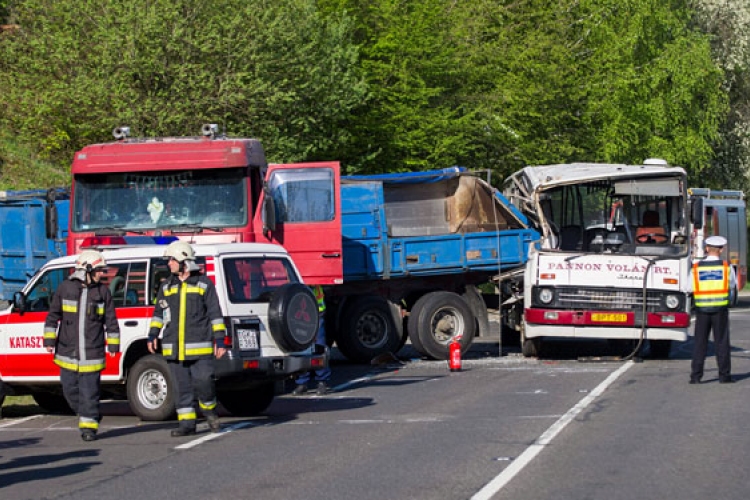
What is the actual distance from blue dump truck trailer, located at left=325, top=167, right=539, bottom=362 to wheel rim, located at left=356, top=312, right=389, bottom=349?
0.02m

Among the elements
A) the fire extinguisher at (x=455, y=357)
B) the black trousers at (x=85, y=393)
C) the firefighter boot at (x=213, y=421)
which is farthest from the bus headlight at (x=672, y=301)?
the black trousers at (x=85, y=393)

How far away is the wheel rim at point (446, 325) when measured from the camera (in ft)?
68.8

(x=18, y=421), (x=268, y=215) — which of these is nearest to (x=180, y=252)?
(x=18, y=421)

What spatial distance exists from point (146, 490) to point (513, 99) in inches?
1118

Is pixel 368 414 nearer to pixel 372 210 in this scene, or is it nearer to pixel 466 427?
pixel 466 427

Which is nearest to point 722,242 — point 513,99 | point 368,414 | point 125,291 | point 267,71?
point 368,414

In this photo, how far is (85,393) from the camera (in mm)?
12539

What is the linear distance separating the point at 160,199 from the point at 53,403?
2954 mm

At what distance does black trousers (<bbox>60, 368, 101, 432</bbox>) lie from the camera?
41.0 ft

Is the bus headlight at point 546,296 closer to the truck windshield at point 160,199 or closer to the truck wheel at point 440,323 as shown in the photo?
the truck wheel at point 440,323

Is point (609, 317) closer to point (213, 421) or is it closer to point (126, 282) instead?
point (126, 282)

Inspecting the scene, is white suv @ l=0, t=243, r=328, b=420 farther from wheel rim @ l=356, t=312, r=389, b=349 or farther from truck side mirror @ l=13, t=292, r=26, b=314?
wheel rim @ l=356, t=312, r=389, b=349

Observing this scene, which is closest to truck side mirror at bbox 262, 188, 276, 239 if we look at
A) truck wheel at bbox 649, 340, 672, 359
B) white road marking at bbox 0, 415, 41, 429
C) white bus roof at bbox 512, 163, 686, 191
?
white road marking at bbox 0, 415, 41, 429

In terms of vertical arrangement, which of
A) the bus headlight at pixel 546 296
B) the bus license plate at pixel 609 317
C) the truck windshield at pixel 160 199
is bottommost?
the bus license plate at pixel 609 317
